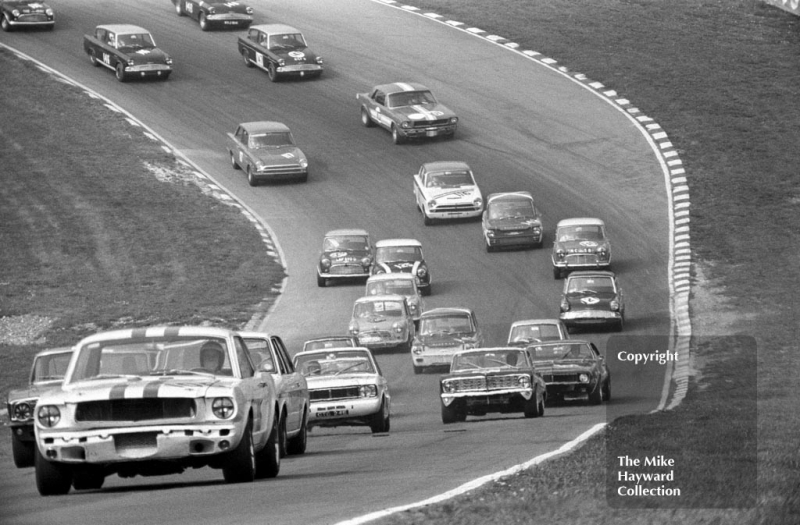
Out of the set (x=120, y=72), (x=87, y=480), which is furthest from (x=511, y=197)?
(x=87, y=480)

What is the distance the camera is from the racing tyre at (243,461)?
47.7 feet

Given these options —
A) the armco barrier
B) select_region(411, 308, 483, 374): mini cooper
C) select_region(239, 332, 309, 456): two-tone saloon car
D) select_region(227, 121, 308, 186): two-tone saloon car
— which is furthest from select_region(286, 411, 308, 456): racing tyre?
the armco barrier

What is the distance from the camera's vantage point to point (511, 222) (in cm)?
4616

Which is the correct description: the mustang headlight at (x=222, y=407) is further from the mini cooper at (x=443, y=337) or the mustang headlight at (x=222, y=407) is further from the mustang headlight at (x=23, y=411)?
the mini cooper at (x=443, y=337)

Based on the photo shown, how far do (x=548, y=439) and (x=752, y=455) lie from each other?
505 centimetres

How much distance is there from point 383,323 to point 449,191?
39.2ft

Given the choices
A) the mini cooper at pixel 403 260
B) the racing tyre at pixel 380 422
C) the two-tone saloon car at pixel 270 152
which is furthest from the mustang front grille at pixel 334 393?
the two-tone saloon car at pixel 270 152

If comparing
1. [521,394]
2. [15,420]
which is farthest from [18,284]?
[15,420]

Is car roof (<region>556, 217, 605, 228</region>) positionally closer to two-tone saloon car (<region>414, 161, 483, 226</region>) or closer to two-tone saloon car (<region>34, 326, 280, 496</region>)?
two-tone saloon car (<region>414, 161, 483, 226</region>)

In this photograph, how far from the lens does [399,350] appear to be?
38094 mm

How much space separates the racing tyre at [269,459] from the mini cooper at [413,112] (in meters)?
39.5

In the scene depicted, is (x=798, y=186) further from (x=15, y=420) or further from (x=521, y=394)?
(x=15, y=420)

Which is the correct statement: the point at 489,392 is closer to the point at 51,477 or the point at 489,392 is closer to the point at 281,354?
the point at 281,354

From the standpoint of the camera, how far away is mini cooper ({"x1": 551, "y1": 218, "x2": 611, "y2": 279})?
143ft
